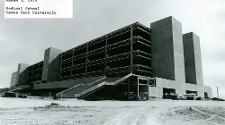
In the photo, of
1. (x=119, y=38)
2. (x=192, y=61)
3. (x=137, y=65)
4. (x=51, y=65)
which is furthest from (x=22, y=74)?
(x=192, y=61)

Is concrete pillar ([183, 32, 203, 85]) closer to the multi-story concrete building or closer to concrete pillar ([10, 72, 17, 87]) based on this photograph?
the multi-story concrete building

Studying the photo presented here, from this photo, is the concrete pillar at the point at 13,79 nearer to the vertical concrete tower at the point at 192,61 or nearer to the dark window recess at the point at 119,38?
the dark window recess at the point at 119,38

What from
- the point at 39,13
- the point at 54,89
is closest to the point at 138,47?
the point at 54,89

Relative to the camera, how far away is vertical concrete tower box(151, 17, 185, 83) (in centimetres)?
5059

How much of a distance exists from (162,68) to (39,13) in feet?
137

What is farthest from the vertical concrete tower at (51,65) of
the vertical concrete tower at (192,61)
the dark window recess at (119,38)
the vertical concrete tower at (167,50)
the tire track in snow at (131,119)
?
the tire track in snow at (131,119)

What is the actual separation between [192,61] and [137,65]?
900 inches

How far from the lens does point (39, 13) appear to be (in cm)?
1500

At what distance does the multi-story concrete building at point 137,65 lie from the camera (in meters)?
44.3

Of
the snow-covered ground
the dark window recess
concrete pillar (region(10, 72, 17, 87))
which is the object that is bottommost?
the snow-covered ground

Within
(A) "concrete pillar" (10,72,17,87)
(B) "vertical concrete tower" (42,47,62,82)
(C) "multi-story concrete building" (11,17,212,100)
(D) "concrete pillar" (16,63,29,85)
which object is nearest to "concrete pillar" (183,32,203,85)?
(C) "multi-story concrete building" (11,17,212,100)

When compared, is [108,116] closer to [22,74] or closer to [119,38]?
[119,38]

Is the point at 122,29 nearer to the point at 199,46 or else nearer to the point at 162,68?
the point at 162,68

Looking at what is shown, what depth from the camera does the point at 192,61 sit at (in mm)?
62844
